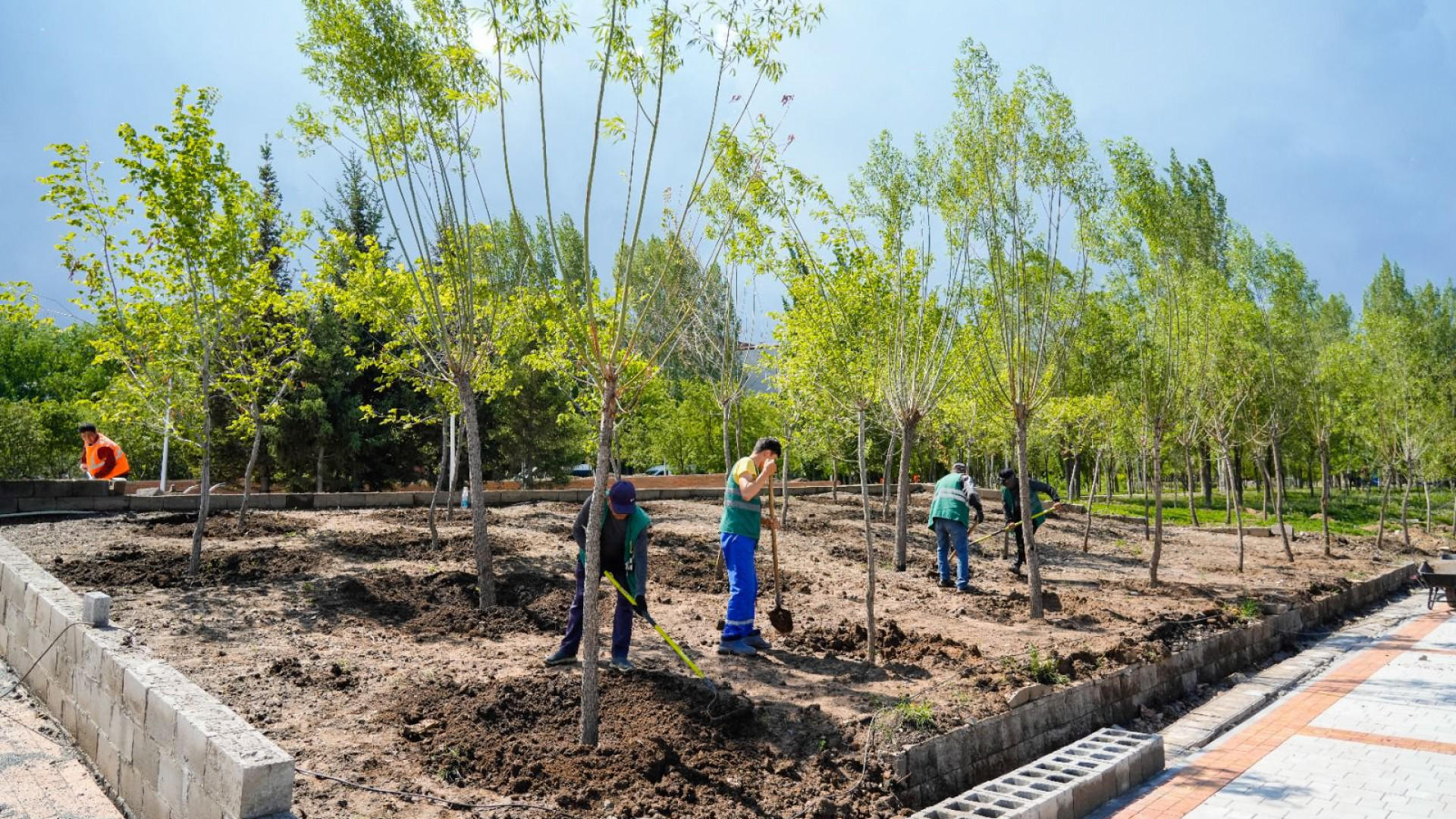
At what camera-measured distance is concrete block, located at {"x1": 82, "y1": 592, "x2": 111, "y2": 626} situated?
17.5ft

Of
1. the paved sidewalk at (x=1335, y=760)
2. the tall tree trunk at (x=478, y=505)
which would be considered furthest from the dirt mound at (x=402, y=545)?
the paved sidewalk at (x=1335, y=760)

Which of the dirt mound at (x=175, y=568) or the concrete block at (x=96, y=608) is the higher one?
the concrete block at (x=96, y=608)

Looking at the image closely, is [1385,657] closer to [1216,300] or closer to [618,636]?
[1216,300]

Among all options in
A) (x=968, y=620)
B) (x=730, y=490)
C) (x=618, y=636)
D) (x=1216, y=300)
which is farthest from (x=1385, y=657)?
(x=618, y=636)

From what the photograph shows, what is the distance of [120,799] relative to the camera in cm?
454

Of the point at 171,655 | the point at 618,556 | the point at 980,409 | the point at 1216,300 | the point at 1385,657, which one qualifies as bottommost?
the point at 1385,657

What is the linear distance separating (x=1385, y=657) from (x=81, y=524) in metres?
15.6

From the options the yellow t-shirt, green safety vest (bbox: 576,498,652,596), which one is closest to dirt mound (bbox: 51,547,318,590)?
green safety vest (bbox: 576,498,652,596)

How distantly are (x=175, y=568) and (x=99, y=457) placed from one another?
5977mm

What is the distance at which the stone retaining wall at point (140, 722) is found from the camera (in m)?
3.38

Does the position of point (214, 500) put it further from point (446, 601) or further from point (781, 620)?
point (781, 620)

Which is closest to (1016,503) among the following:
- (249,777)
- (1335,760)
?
(1335,760)

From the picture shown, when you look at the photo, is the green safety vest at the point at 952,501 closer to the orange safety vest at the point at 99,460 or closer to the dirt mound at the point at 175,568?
the dirt mound at the point at 175,568

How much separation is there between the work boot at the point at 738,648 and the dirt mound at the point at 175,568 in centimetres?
450
